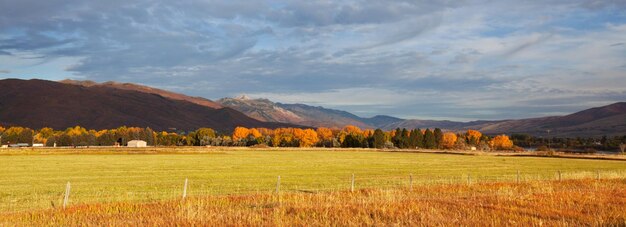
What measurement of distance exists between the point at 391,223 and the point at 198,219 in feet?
20.5

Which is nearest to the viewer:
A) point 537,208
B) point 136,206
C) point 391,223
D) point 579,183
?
point 391,223

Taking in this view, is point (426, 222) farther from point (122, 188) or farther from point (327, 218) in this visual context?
point (122, 188)

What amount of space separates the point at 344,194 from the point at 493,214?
10.4 metres

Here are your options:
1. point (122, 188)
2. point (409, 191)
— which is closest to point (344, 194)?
point (409, 191)

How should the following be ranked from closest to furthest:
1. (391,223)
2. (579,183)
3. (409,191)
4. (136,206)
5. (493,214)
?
(391,223), (493,214), (136,206), (409,191), (579,183)

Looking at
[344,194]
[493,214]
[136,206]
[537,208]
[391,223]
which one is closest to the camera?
[391,223]

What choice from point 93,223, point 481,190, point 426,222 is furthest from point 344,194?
point 93,223

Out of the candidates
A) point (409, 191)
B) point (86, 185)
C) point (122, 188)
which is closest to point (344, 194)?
point (409, 191)

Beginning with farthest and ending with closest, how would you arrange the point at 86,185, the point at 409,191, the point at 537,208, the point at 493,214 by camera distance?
the point at 86,185
the point at 409,191
the point at 537,208
the point at 493,214

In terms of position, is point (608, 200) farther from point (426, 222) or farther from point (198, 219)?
point (198, 219)

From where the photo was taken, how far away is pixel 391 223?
16516 millimetres

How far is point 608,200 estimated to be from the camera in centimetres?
2389

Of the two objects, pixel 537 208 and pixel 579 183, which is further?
pixel 579 183

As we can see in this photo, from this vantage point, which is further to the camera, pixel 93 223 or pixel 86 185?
pixel 86 185
